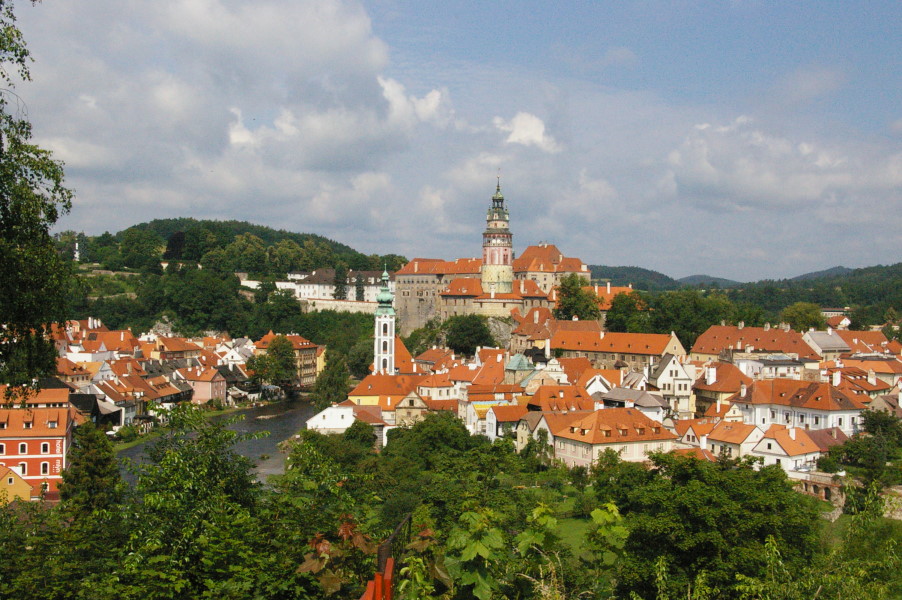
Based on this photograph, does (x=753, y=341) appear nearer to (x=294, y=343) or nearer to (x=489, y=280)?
(x=489, y=280)

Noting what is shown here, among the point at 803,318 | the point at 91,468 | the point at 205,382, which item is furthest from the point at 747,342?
the point at 91,468

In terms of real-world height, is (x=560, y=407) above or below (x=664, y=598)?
below

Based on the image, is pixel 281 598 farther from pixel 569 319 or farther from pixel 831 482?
pixel 569 319

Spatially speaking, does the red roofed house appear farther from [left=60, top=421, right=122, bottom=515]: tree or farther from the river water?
[left=60, top=421, right=122, bottom=515]: tree

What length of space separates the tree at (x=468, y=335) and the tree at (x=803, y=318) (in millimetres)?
23582

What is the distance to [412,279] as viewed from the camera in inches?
2714

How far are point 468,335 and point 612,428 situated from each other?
81.6 ft

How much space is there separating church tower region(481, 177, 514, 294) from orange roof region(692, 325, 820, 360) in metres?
18.4

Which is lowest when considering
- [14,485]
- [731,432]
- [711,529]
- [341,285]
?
[14,485]

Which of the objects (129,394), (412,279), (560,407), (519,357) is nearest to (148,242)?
(412,279)

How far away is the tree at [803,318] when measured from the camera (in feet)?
186

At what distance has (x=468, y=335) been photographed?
52812 millimetres

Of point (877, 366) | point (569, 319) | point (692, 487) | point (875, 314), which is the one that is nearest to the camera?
point (692, 487)

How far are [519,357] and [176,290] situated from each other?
148ft
